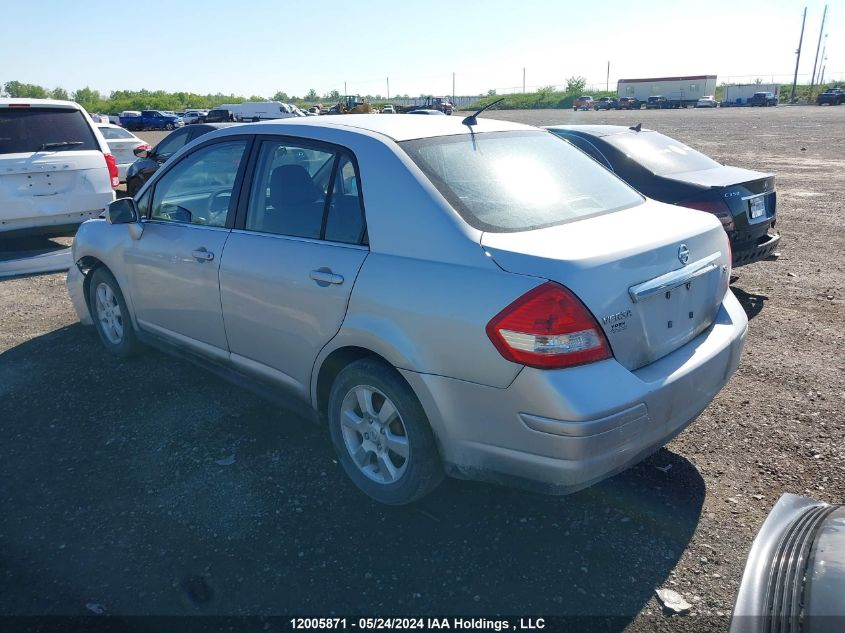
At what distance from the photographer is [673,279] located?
294 centimetres

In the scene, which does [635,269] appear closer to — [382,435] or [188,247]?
[382,435]

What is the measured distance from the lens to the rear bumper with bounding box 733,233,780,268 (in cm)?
587

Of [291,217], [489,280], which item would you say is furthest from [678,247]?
[291,217]

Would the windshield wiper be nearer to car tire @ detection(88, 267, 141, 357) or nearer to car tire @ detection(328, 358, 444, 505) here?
car tire @ detection(88, 267, 141, 357)

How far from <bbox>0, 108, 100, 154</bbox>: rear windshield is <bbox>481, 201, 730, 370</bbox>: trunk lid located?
7.45m

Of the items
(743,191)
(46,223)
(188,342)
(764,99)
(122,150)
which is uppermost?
(764,99)

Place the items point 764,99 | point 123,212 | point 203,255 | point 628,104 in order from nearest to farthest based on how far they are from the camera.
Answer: point 203,255, point 123,212, point 764,99, point 628,104

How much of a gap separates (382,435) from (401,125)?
162 cm

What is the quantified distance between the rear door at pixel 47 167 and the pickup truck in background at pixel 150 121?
1733 inches

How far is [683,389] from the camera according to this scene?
2879mm

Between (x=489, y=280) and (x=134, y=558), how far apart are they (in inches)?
79.1

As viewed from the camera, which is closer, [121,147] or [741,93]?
[121,147]

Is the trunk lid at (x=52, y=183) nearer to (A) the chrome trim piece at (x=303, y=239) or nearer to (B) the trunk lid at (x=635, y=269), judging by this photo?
(A) the chrome trim piece at (x=303, y=239)

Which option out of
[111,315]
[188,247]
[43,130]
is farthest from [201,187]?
[43,130]
